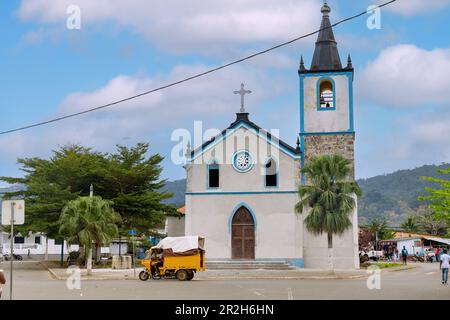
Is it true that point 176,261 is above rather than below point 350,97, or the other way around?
below

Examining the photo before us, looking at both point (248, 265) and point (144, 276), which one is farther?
point (248, 265)

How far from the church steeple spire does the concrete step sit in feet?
37.4

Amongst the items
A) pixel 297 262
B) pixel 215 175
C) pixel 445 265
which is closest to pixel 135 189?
pixel 215 175

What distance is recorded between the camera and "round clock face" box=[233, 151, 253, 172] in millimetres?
39375

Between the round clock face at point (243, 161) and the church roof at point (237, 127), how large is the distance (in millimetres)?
1404

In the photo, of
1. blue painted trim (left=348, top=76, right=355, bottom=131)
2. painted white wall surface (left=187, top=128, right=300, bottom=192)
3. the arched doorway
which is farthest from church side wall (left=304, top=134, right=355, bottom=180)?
the arched doorway

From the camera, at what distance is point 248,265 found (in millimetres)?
37406

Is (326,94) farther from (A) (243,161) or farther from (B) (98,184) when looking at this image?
(B) (98,184)

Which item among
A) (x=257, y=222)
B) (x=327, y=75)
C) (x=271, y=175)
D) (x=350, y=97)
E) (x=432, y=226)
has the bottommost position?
(x=432, y=226)

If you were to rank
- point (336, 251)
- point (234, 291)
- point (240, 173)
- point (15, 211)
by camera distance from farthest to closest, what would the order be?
1. point (240, 173)
2. point (336, 251)
3. point (234, 291)
4. point (15, 211)

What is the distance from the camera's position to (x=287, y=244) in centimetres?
3825

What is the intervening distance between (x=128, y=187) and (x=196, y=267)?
18308 millimetres

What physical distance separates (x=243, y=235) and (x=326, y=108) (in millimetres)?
8589

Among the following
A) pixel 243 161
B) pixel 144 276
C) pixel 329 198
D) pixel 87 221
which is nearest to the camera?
pixel 144 276
